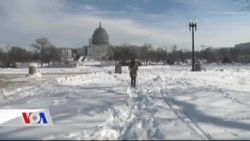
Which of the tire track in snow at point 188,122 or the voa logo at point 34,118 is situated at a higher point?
the voa logo at point 34,118

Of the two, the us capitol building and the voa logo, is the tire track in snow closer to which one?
the voa logo

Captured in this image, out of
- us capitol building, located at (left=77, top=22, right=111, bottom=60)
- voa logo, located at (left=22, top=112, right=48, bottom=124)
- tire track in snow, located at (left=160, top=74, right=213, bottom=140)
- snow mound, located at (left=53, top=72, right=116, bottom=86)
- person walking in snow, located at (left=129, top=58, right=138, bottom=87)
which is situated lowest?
tire track in snow, located at (left=160, top=74, right=213, bottom=140)

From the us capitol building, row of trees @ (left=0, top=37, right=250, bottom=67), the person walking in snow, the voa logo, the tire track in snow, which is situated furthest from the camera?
the us capitol building

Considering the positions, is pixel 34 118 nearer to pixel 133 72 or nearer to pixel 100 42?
pixel 133 72

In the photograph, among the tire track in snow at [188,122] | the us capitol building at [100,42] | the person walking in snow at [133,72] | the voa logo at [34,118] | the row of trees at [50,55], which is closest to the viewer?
the tire track in snow at [188,122]

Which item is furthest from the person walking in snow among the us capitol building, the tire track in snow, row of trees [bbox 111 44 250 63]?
the us capitol building

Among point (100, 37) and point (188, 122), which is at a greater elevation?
point (100, 37)

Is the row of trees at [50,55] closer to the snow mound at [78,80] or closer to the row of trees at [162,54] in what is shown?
the row of trees at [162,54]

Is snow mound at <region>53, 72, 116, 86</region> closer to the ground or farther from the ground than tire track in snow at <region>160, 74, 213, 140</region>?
farther from the ground

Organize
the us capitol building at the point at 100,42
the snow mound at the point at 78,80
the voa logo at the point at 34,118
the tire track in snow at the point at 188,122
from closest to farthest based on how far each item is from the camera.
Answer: the tire track in snow at the point at 188,122
the voa logo at the point at 34,118
the snow mound at the point at 78,80
the us capitol building at the point at 100,42

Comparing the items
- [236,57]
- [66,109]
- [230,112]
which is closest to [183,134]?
[230,112]

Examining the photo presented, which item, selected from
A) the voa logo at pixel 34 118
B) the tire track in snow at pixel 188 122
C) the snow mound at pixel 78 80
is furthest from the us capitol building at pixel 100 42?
the voa logo at pixel 34 118

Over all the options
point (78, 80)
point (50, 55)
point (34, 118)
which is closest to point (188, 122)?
point (34, 118)

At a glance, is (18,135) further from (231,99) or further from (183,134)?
(231,99)
